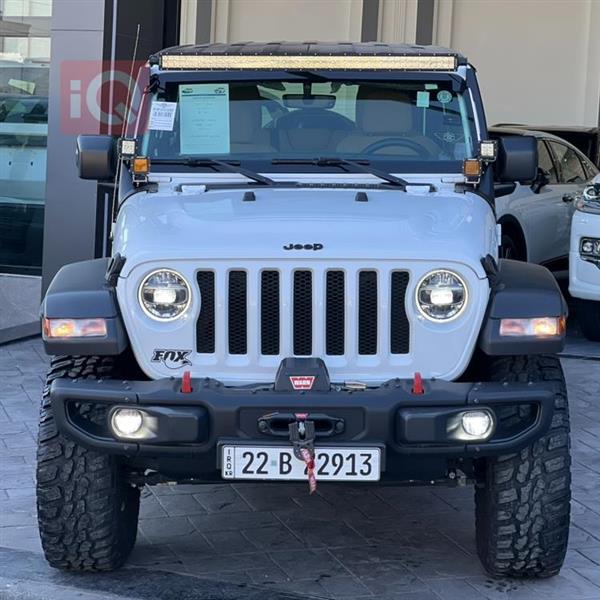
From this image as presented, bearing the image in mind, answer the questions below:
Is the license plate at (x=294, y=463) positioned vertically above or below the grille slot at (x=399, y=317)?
below

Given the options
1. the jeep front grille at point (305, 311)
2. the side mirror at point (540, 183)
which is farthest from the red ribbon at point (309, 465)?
the side mirror at point (540, 183)

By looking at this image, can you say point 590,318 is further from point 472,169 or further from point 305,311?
point 305,311

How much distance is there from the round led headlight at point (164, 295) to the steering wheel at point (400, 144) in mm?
1373

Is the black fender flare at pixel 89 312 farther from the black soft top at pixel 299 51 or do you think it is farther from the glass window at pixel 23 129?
the glass window at pixel 23 129

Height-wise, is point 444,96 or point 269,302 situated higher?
point 444,96

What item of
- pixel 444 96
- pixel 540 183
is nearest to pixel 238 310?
pixel 444 96

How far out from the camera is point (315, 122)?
5.88 meters

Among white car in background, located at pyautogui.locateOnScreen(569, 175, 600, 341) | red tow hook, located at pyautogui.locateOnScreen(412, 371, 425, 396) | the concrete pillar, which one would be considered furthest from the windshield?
the concrete pillar

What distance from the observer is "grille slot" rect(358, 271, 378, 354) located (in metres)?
4.75

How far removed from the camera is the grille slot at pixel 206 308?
476 cm

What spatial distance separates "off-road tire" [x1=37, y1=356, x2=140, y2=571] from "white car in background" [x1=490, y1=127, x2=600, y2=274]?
262 inches

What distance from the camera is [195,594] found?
4.98m

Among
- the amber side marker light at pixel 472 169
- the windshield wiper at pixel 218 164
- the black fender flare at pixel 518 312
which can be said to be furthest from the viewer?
the amber side marker light at pixel 472 169

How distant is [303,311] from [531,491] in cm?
106
